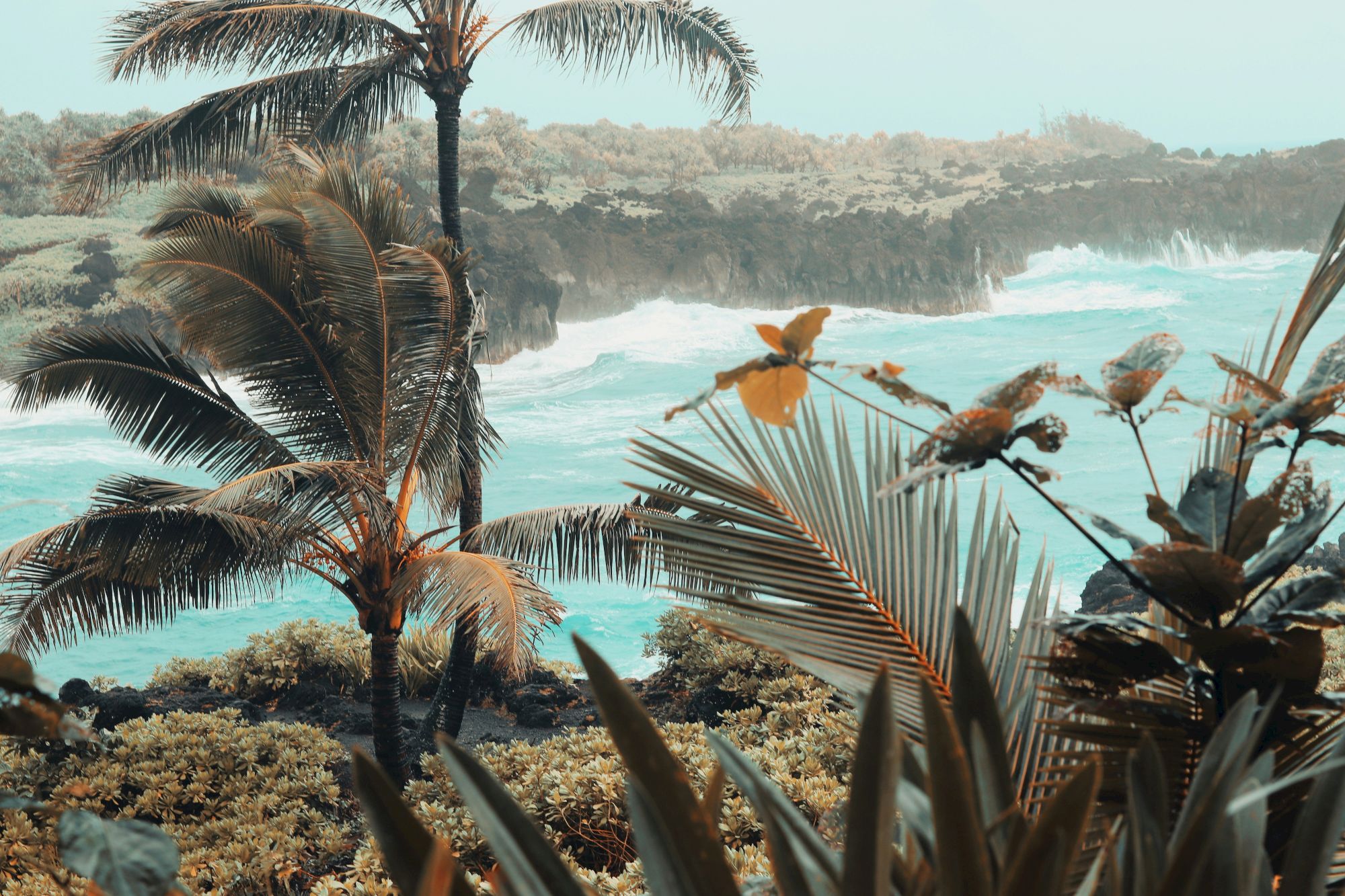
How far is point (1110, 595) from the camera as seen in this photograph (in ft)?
27.6

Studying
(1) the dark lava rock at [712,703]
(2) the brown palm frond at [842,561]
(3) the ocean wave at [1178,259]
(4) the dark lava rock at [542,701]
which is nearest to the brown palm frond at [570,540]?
(1) the dark lava rock at [712,703]

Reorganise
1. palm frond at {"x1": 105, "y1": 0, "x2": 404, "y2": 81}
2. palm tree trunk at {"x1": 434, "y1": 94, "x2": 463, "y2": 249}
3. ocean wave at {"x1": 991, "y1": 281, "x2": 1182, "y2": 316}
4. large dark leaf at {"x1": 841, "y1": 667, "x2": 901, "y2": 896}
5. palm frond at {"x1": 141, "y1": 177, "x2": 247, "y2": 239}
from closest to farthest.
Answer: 1. large dark leaf at {"x1": 841, "y1": 667, "x2": 901, "y2": 896}
2. palm frond at {"x1": 105, "y1": 0, "x2": 404, "y2": 81}
3. palm frond at {"x1": 141, "y1": 177, "x2": 247, "y2": 239}
4. palm tree trunk at {"x1": 434, "y1": 94, "x2": 463, "y2": 249}
5. ocean wave at {"x1": 991, "y1": 281, "x2": 1182, "y2": 316}

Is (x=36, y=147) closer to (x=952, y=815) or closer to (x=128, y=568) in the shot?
(x=128, y=568)

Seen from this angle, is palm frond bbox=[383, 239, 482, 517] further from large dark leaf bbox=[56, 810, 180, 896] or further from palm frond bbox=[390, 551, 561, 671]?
large dark leaf bbox=[56, 810, 180, 896]

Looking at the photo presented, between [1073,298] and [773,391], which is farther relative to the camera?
[1073,298]

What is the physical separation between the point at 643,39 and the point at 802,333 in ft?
20.2

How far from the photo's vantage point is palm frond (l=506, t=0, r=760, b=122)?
6535mm

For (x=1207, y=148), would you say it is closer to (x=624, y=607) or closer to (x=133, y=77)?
(x=624, y=607)

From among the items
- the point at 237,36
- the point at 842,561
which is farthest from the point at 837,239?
the point at 842,561

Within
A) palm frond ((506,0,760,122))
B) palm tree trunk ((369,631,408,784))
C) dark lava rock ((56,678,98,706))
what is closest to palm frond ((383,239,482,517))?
palm tree trunk ((369,631,408,784))

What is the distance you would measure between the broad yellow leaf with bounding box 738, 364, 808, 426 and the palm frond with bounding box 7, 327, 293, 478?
14.7ft

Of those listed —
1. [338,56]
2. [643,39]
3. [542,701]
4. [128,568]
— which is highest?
[643,39]

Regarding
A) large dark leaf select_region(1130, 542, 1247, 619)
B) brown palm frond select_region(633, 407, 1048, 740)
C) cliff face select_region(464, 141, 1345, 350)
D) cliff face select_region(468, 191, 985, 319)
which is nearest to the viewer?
large dark leaf select_region(1130, 542, 1247, 619)

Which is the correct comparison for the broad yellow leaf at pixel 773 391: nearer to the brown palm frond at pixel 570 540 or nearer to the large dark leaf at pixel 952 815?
the large dark leaf at pixel 952 815
